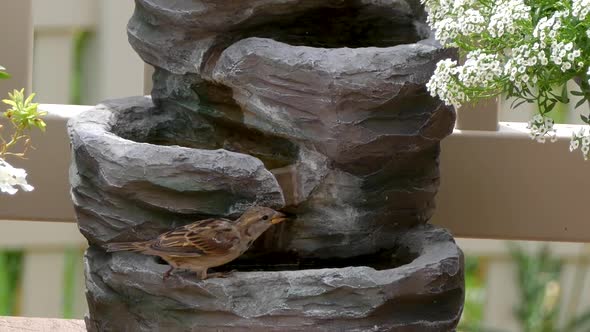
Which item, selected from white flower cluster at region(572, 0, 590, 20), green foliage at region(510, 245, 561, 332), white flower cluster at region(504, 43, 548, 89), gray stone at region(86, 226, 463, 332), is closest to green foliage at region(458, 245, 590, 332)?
green foliage at region(510, 245, 561, 332)

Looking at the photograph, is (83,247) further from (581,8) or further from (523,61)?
(581,8)

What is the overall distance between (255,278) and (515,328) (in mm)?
2367

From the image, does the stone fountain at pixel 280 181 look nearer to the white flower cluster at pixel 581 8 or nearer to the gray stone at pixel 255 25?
the gray stone at pixel 255 25

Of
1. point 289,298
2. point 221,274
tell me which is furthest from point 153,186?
point 289,298

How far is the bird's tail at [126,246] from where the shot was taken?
329 cm

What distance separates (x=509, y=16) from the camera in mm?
2756

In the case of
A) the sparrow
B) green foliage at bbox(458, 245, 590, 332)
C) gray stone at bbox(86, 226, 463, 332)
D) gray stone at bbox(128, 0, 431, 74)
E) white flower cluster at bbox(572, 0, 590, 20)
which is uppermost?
white flower cluster at bbox(572, 0, 590, 20)

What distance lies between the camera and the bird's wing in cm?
324

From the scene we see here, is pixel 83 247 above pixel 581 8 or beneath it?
beneath

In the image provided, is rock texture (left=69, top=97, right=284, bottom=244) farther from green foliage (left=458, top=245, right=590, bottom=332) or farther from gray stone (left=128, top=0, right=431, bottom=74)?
green foliage (left=458, top=245, right=590, bottom=332)

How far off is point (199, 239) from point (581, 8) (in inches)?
43.8

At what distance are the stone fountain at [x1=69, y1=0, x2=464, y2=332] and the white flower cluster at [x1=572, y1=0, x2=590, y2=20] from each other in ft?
2.44

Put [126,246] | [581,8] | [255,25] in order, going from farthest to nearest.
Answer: [255,25], [126,246], [581,8]

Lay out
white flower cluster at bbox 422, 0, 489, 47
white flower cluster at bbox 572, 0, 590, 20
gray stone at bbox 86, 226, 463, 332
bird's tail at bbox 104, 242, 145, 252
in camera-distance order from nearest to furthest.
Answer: white flower cluster at bbox 572, 0, 590, 20
white flower cluster at bbox 422, 0, 489, 47
gray stone at bbox 86, 226, 463, 332
bird's tail at bbox 104, 242, 145, 252
